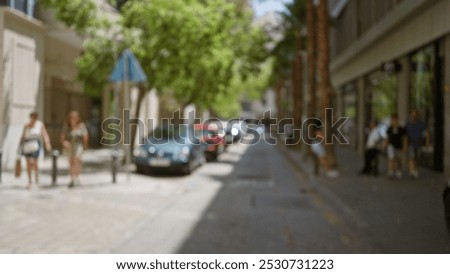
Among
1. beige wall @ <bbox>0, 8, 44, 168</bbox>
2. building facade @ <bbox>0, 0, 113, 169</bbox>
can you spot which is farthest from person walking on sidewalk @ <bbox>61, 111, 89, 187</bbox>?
beige wall @ <bbox>0, 8, 44, 168</bbox>

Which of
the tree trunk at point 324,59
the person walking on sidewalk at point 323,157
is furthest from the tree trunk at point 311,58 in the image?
the tree trunk at point 324,59

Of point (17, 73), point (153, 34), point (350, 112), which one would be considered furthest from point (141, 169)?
point (350, 112)

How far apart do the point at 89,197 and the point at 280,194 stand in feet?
13.5

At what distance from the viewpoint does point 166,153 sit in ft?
52.9

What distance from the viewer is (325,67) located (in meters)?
16.2

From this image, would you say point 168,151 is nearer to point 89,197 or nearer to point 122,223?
point 89,197

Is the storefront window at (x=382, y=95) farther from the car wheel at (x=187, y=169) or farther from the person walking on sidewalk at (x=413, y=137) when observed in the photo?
the car wheel at (x=187, y=169)

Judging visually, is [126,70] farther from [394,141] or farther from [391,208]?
[394,141]

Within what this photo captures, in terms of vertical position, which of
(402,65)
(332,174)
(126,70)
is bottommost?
(332,174)

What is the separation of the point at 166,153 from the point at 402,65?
8.81 metres

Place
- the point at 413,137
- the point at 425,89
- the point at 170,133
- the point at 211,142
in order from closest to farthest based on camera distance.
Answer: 1. the point at 413,137
2. the point at 425,89
3. the point at 170,133
4. the point at 211,142

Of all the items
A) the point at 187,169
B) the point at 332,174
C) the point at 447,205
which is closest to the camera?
the point at 447,205

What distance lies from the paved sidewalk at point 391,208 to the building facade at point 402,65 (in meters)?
1.80
